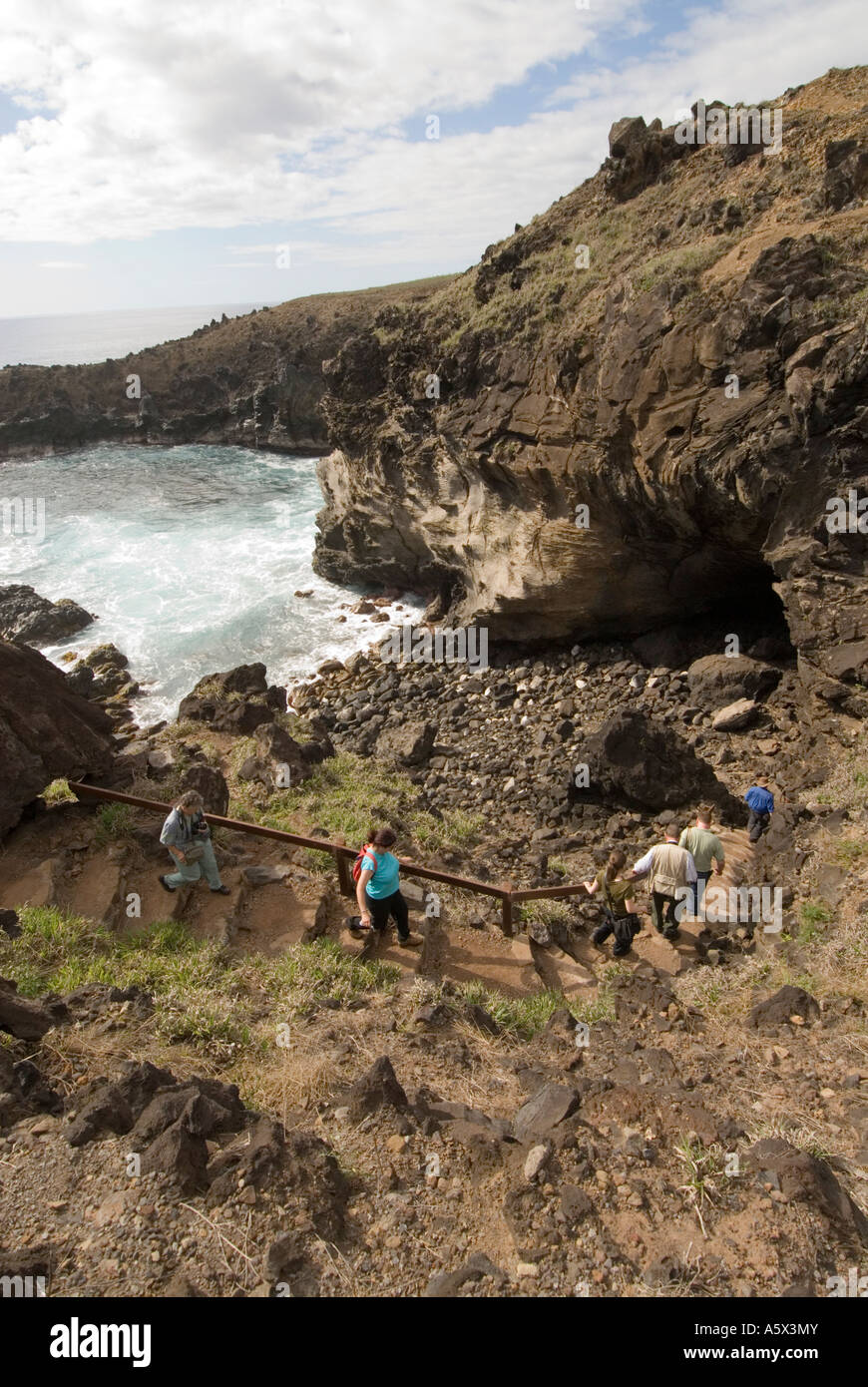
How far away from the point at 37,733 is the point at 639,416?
12.5m

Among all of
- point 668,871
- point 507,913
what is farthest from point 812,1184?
point 507,913

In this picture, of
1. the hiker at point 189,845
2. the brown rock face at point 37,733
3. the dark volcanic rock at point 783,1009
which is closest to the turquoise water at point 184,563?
the brown rock face at point 37,733

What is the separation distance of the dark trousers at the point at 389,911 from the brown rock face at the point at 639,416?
8.76 metres

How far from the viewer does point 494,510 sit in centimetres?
1991

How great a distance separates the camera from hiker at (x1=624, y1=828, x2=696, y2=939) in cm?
781

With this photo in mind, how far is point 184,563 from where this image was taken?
3306 cm

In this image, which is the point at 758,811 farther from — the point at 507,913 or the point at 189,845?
the point at 189,845

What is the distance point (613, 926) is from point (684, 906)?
906 millimetres
